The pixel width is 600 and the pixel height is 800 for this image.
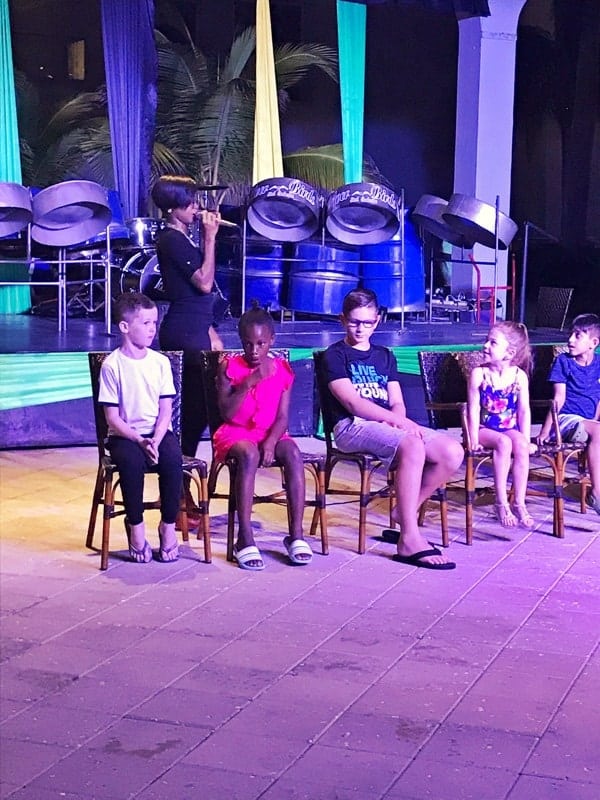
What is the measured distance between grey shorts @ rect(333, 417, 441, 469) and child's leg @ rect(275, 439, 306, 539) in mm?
273

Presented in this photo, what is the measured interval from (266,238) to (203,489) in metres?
4.20

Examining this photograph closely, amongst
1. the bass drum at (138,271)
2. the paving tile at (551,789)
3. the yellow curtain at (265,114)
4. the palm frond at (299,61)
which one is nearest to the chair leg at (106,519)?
the paving tile at (551,789)

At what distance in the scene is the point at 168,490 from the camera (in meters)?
4.01

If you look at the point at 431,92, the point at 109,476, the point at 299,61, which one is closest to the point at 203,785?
the point at 109,476

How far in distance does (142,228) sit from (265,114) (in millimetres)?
1706

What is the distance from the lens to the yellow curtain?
9.30 m

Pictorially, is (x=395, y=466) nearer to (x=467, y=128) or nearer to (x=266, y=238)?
(x=266, y=238)

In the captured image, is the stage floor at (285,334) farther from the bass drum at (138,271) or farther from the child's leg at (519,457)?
the child's leg at (519,457)

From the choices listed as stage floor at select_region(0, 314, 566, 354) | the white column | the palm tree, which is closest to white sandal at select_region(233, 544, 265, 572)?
stage floor at select_region(0, 314, 566, 354)

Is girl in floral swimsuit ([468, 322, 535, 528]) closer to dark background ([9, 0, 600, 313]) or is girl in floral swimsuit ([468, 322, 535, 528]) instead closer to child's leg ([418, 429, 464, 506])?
child's leg ([418, 429, 464, 506])

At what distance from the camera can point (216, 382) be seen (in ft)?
13.8

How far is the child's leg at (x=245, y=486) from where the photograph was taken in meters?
4.02

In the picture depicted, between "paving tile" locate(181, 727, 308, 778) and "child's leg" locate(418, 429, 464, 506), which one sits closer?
"paving tile" locate(181, 727, 308, 778)

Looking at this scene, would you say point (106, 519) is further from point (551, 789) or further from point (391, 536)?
point (551, 789)
